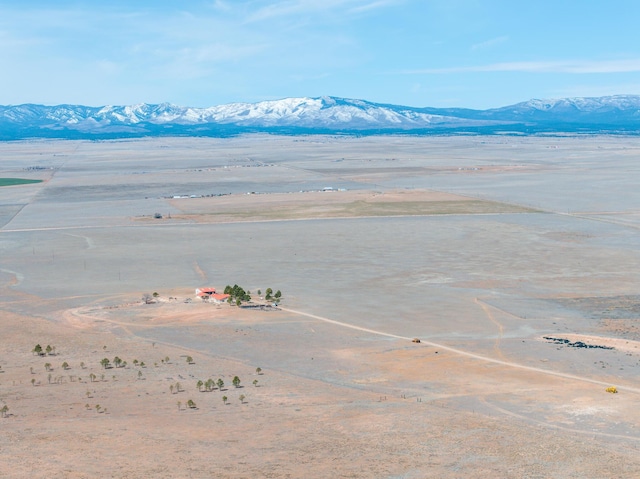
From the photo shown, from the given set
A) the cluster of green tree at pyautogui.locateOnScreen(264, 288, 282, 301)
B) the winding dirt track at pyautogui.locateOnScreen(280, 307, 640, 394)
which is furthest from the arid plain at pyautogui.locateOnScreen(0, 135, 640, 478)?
the cluster of green tree at pyautogui.locateOnScreen(264, 288, 282, 301)

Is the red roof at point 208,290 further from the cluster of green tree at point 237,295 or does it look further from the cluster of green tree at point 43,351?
the cluster of green tree at point 43,351

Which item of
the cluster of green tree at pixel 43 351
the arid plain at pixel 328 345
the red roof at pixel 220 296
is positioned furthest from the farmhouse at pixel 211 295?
the cluster of green tree at pixel 43 351

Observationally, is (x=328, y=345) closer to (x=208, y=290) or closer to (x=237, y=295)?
(x=237, y=295)

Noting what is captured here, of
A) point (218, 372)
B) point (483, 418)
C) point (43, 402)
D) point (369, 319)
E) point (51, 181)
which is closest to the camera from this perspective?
point (483, 418)

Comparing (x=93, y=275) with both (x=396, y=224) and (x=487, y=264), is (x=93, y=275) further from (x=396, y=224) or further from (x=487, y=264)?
(x=396, y=224)

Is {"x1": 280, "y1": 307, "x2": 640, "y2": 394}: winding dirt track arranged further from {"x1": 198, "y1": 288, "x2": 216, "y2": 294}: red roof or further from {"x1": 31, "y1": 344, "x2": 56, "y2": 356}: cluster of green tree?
{"x1": 31, "y1": 344, "x2": 56, "y2": 356}: cluster of green tree

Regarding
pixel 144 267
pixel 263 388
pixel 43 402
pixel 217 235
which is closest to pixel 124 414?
pixel 43 402

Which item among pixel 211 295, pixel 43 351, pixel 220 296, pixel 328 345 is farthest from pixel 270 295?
pixel 43 351
